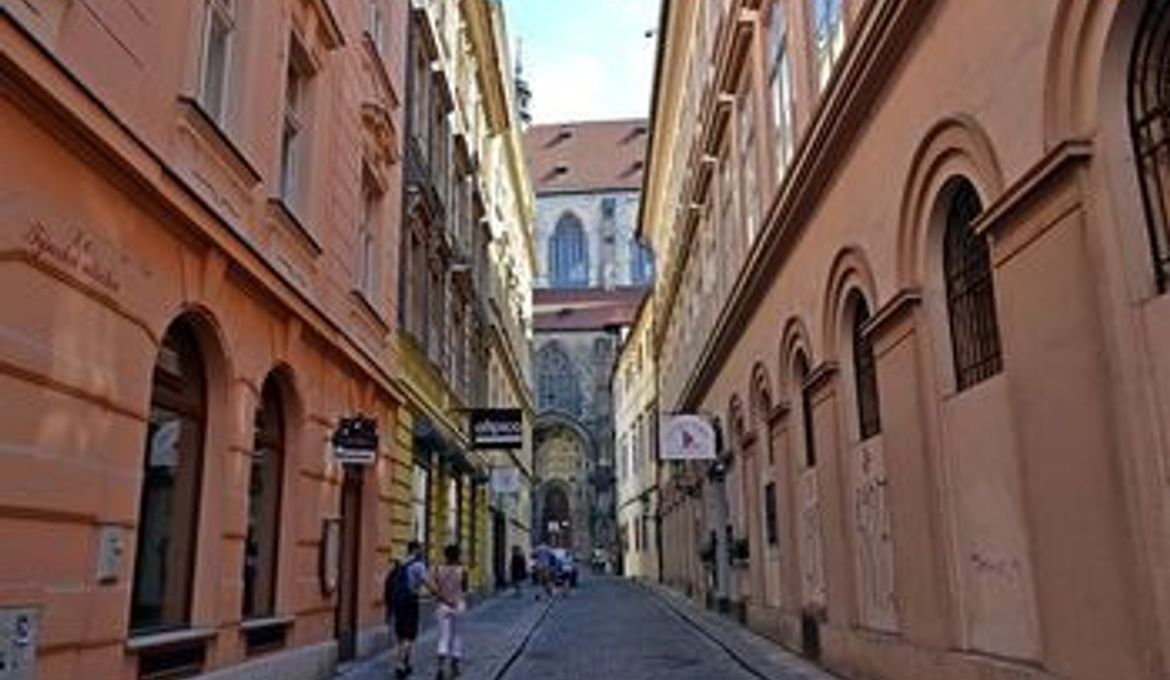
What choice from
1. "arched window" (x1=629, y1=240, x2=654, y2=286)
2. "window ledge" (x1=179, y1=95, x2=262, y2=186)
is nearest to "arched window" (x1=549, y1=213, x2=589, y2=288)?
"arched window" (x1=629, y1=240, x2=654, y2=286)

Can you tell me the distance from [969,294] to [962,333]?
1.25 feet

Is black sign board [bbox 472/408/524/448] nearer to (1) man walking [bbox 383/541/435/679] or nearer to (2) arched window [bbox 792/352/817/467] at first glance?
(1) man walking [bbox 383/541/435/679]

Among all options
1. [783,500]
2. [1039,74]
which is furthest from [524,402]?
[1039,74]

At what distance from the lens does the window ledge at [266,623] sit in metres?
10.9

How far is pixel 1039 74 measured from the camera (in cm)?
758

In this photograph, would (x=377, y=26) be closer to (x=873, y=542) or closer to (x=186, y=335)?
(x=186, y=335)

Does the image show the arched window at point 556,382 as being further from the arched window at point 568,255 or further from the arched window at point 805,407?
the arched window at point 805,407

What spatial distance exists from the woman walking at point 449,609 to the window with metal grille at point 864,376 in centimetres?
524

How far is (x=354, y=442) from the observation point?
13.1 m

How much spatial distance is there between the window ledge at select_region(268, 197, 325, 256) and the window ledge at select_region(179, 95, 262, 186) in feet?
2.05

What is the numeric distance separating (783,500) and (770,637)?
3.02 m

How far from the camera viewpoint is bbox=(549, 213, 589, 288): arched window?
87250 millimetres

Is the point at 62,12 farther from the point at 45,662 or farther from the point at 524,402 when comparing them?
the point at 524,402

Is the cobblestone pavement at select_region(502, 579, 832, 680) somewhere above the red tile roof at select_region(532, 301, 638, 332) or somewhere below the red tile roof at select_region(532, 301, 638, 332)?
below
